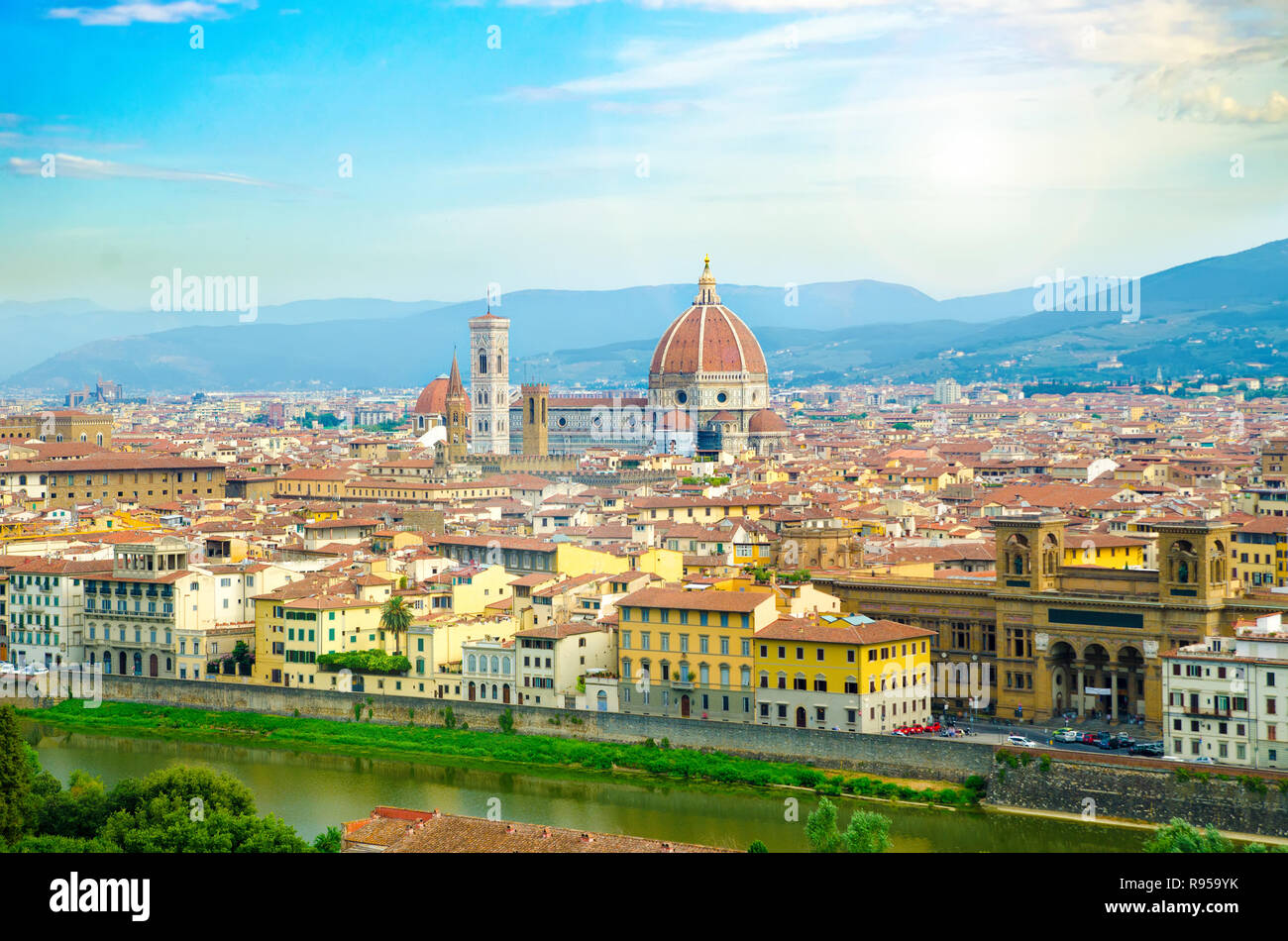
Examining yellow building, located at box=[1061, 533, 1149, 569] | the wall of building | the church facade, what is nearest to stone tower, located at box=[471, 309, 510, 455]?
the church facade

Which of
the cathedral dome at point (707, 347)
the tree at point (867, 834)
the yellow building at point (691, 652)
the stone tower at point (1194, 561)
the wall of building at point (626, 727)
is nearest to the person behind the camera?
the tree at point (867, 834)

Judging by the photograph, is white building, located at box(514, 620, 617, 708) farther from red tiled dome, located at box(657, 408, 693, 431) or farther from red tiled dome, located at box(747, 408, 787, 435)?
red tiled dome, located at box(747, 408, 787, 435)

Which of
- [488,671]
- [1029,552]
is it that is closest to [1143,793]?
[1029,552]

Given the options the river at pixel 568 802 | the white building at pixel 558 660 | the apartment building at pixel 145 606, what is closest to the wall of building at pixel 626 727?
the white building at pixel 558 660

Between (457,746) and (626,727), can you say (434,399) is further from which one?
(626,727)

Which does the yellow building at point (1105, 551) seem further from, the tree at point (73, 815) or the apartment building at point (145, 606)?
the tree at point (73, 815)

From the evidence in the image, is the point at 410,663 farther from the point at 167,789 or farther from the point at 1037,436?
the point at 1037,436
